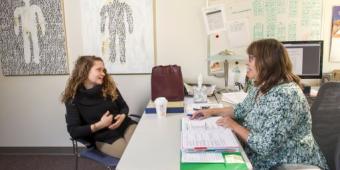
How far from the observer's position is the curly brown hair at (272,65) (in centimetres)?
151

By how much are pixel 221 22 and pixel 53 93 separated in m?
1.82

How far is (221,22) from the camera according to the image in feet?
9.54

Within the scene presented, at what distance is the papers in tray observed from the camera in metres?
1.42

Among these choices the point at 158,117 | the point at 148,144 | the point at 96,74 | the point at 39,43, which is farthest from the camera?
the point at 39,43

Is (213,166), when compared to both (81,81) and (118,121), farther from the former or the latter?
(81,81)

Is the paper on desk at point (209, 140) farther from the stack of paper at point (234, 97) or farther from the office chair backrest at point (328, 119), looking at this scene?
the stack of paper at point (234, 97)

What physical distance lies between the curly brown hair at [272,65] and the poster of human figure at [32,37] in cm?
215

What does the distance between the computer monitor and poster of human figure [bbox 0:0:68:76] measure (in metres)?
2.11

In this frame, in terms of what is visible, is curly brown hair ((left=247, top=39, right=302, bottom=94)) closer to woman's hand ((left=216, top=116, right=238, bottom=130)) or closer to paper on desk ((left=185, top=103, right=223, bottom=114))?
woman's hand ((left=216, top=116, right=238, bottom=130))

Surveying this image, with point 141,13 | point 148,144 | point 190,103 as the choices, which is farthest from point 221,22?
point 148,144

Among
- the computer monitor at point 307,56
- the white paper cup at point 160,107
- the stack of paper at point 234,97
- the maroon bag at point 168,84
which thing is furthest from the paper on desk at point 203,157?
the computer monitor at point 307,56

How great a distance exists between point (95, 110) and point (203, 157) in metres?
1.16

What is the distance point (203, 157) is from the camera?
136 centimetres

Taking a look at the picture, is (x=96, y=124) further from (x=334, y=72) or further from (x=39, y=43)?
(x=334, y=72)
